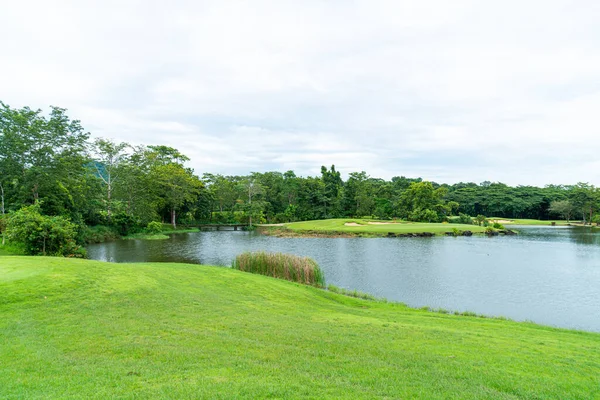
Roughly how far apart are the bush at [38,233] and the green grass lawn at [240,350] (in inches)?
368

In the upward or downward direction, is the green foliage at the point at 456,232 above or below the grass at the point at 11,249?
below

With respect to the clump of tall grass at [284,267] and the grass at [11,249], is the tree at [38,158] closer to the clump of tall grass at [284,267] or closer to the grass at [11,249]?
the grass at [11,249]

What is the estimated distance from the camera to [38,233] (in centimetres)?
1927

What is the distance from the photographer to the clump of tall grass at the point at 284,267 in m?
18.6

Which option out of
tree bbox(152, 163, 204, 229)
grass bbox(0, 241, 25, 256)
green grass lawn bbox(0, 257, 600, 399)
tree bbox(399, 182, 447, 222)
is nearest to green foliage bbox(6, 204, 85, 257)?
grass bbox(0, 241, 25, 256)

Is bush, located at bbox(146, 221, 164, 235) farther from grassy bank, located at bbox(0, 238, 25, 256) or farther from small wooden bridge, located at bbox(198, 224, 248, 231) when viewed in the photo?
grassy bank, located at bbox(0, 238, 25, 256)

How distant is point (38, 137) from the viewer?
94.5ft

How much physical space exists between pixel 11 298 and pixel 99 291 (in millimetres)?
2017

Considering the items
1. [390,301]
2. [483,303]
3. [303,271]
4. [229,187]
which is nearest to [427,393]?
[390,301]

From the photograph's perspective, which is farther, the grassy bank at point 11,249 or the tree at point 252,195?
the tree at point 252,195

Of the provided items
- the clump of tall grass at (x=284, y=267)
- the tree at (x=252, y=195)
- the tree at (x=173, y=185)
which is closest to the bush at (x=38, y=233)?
the clump of tall grass at (x=284, y=267)

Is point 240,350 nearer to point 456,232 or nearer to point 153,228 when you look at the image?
point 153,228

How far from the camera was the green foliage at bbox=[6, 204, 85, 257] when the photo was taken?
61.8 feet

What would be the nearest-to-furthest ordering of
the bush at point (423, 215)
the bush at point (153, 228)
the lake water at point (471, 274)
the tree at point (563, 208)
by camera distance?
the lake water at point (471, 274) < the bush at point (153, 228) < the bush at point (423, 215) < the tree at point (563, 208)
